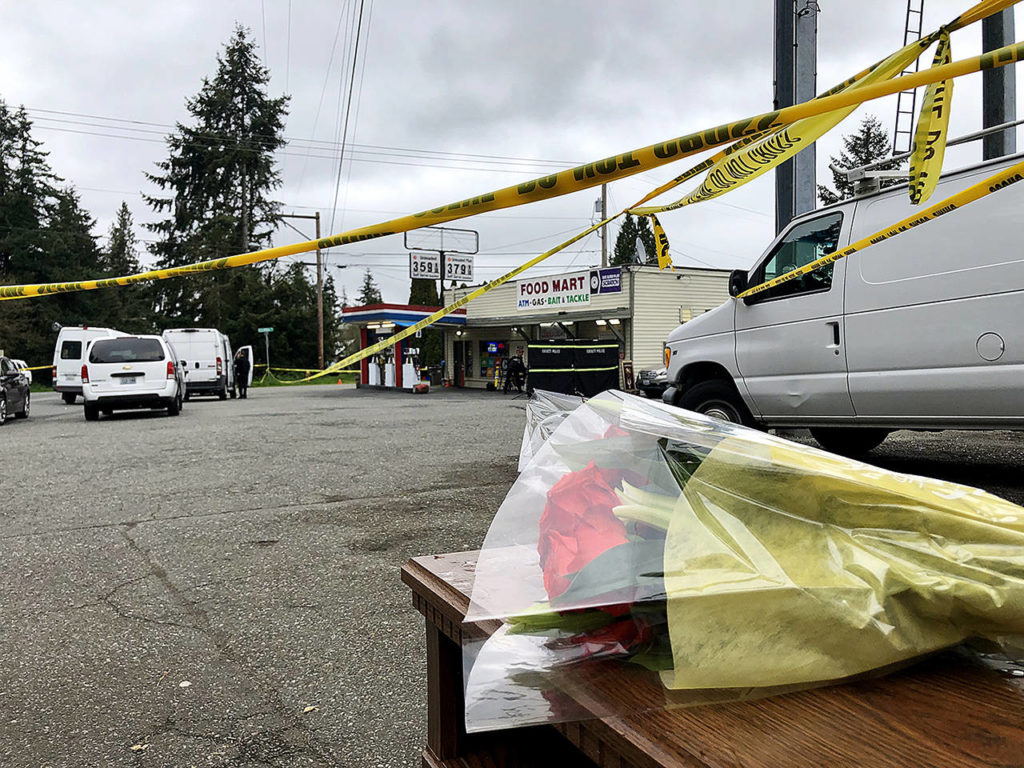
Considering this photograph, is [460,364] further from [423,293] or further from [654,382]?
[423,293]

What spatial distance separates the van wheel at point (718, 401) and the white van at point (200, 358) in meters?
21.1

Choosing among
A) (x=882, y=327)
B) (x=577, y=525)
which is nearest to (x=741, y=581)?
(x=577, y=525)

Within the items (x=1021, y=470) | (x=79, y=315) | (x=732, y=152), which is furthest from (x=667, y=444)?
(x=79, y=315)

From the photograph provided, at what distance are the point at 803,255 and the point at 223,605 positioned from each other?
554 centimetres

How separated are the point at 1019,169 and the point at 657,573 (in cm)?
237

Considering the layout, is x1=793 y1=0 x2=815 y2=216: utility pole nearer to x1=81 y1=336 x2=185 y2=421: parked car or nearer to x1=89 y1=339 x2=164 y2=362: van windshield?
x1=81 y1=336 x2=185 y2=421: parked car

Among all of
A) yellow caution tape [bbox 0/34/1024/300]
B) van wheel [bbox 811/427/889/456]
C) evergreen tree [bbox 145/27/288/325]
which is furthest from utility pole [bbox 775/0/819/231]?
evergreen tree [bbox 145/27/288/325]

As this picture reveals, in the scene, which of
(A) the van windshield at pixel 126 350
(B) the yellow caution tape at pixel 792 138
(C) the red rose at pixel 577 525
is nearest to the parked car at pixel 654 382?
(B) the yellow caution tape at pixel 792 138

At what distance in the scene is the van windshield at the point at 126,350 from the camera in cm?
1688

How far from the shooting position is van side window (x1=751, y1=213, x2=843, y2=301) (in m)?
6.62

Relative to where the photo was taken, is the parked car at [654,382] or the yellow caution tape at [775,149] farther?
the parked car at [654,382]

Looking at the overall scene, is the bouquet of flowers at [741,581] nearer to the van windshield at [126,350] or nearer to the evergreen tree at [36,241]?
the van windshield at [126,350]

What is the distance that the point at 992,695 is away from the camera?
1.04 meters

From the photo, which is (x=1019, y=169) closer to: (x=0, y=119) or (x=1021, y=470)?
(x=1021, y=470)
